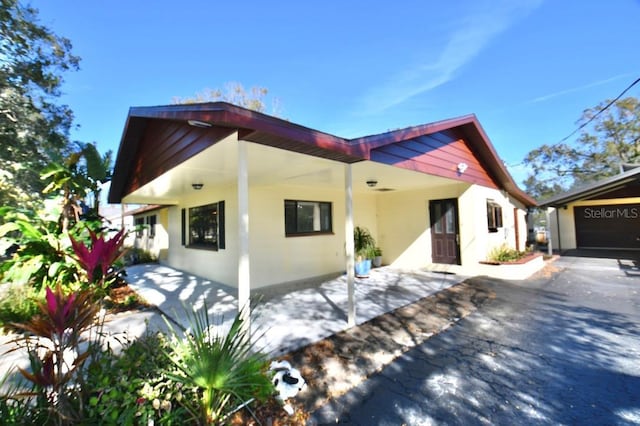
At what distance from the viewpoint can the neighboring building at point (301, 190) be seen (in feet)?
11.1

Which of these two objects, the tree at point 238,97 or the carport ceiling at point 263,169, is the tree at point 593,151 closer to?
the carport ceiling at point 263,169

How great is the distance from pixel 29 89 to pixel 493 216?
683 inches

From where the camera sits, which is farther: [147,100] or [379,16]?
[147,100]

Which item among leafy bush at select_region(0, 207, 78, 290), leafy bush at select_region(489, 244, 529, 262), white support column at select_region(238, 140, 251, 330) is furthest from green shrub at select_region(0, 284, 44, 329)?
leafy bush at select_region(489, 244, 529, 262)

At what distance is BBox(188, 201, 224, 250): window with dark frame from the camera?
712 centimetres

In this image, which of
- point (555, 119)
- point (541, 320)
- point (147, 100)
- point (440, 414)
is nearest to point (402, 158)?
point (541, 320)

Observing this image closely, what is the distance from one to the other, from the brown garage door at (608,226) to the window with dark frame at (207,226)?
17988mm

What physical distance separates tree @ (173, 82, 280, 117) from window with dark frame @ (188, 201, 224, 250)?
1048 centimetres

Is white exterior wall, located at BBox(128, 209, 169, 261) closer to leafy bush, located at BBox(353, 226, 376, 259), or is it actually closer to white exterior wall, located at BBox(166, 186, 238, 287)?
white exterior wall, located at BBox(166, 186, 238, 287)

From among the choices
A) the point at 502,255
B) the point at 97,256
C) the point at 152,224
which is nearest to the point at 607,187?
the point at 502,255

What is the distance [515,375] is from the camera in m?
2.79

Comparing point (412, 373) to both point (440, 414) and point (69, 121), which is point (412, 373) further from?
point (69, 121)

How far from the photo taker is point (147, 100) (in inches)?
441

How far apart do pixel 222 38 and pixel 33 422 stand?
9.78 metres
